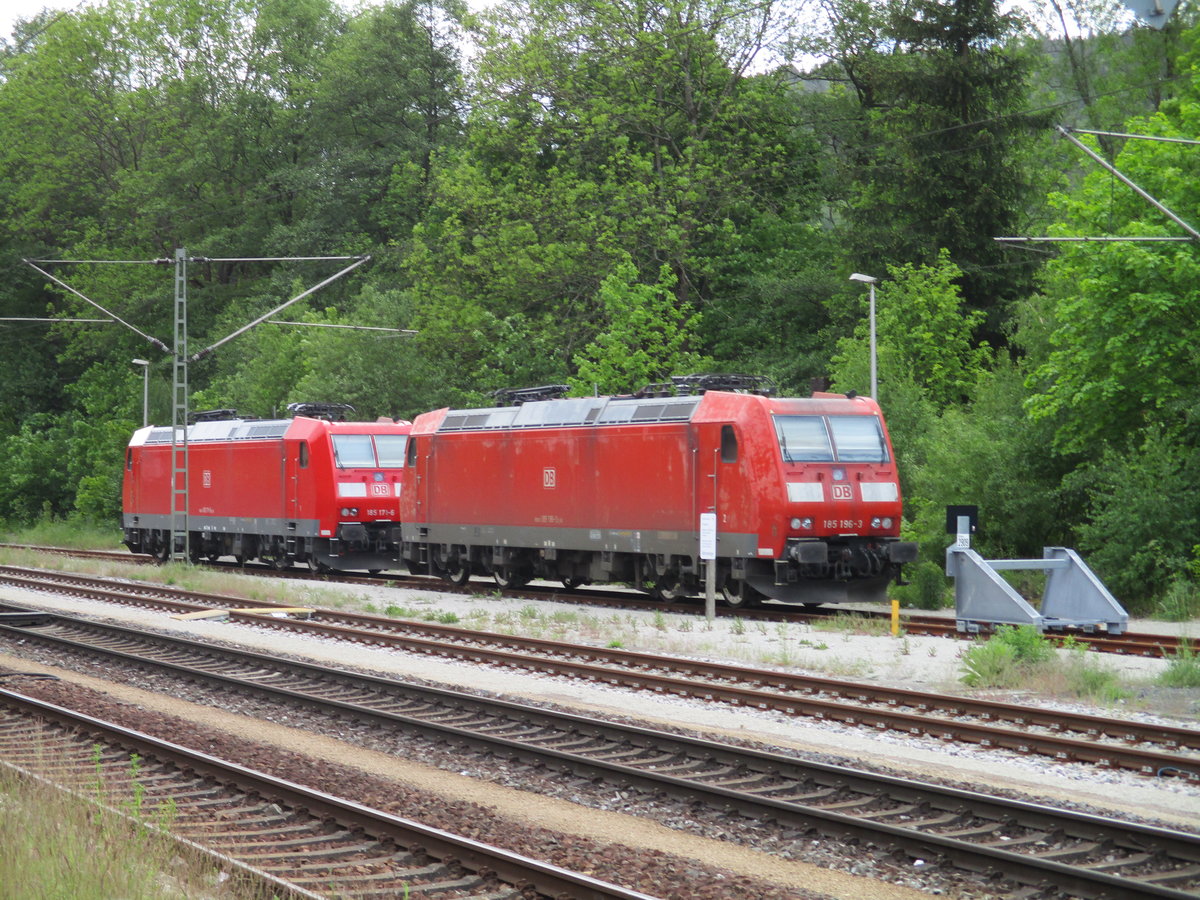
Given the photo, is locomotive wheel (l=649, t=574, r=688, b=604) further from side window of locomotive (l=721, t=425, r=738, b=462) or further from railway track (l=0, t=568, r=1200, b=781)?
railway track (l=0, t=568, r=1200, b=781)

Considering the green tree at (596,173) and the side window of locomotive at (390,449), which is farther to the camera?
the green tree at (596,173)

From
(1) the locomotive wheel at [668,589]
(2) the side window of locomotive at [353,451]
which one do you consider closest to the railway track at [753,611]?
(1) the locomotive wheel at [668,589]

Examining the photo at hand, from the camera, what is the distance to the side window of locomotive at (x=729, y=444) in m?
20.9

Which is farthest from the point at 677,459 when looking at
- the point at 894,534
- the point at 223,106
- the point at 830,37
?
the point at 223,106

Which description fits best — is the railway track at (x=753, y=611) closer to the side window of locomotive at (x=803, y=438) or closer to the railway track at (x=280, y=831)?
the side window of locomotive at (x=803, y=438)

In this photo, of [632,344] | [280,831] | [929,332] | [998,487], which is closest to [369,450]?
[632,344]

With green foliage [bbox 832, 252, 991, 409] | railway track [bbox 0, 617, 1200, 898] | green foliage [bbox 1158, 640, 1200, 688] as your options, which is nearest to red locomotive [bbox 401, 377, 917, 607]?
green foliage [bbox 1158, 640, 1200, 688]

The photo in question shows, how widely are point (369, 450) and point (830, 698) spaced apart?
19.5 metres

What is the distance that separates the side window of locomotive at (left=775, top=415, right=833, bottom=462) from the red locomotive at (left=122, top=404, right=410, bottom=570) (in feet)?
40.8

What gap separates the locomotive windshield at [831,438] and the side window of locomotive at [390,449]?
12620mm

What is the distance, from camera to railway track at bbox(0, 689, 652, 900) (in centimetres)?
724

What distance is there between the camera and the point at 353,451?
30.8 metres

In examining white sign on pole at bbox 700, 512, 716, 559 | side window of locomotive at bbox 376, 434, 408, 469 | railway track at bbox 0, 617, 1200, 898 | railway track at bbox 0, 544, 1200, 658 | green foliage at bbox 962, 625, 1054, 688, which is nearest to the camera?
railway track at bbox 0, 617, 1200, 898

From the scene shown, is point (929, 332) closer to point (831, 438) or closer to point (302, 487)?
point (831, 438)
